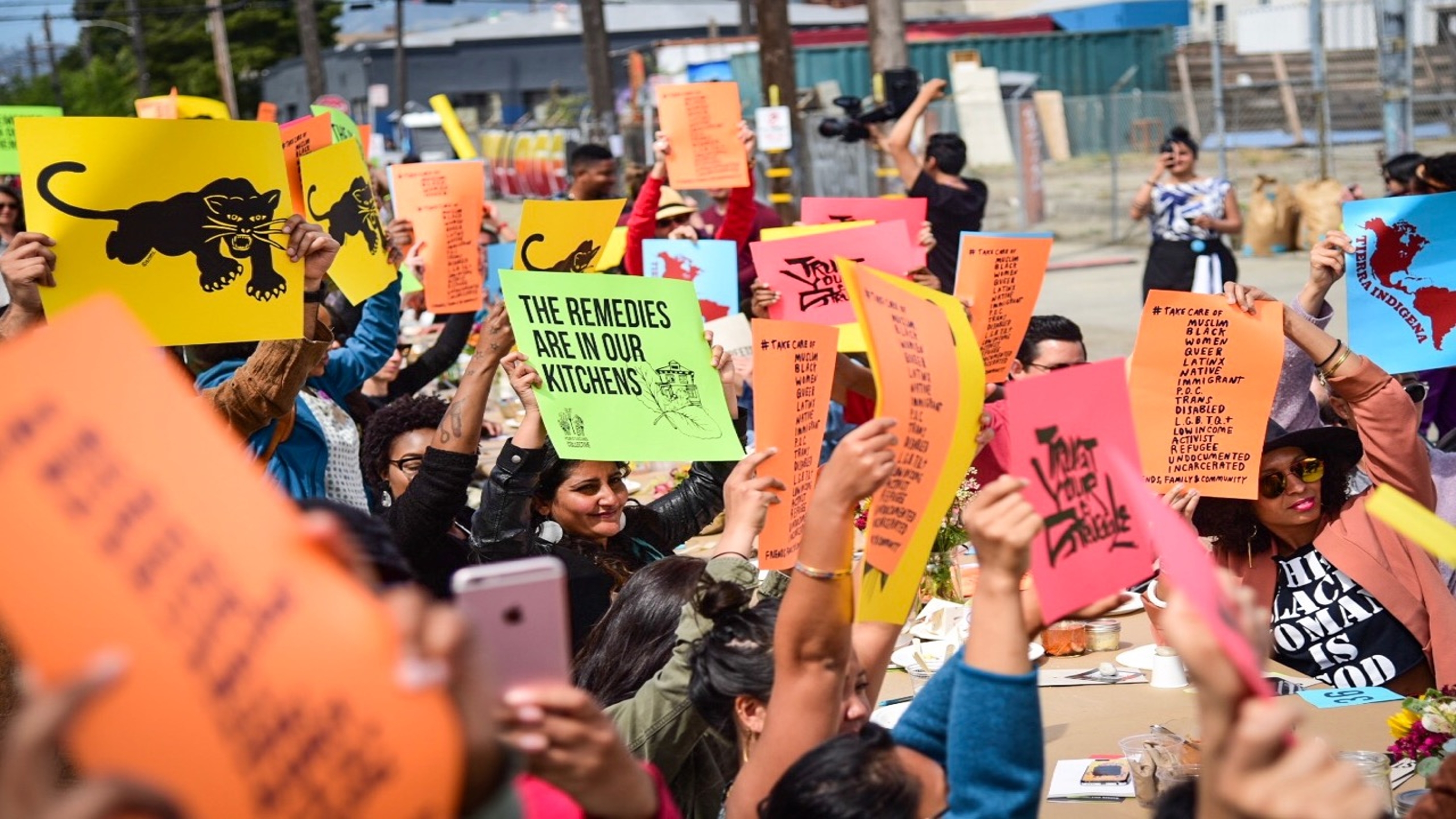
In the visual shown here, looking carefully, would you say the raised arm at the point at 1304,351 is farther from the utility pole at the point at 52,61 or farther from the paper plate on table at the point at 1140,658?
the utility pole at the point at 52,61

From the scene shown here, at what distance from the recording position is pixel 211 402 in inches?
156

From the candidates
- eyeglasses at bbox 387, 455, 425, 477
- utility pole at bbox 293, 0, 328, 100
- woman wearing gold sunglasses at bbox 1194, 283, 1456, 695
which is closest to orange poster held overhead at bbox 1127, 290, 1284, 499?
woman wearing gold sunglasses at bbox 1194, 283, 1456, 695

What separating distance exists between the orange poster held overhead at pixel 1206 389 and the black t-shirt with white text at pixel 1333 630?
15.6 inches

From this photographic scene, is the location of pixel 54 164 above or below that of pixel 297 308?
above

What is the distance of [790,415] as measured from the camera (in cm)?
368

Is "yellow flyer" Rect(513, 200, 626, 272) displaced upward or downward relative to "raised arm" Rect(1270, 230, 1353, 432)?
upward

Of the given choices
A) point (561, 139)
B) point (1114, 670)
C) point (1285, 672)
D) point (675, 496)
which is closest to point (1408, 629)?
point (1285, 672)

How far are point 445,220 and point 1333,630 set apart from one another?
4.14 meters

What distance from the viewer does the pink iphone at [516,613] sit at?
5.53 feet

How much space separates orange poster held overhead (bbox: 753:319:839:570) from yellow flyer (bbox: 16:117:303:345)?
1.17 meters

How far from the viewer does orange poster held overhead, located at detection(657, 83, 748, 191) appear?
8523 mm

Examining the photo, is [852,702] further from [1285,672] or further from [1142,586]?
[1142,586]

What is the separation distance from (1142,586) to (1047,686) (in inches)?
33.2

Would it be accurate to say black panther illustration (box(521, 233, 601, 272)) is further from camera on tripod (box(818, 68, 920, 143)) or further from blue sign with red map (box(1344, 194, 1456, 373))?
camera on tripod (box(818, 68, 920, 143))
